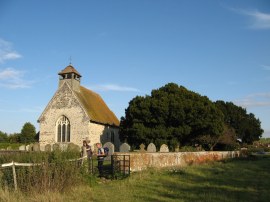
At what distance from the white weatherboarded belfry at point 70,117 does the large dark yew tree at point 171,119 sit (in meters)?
4.28

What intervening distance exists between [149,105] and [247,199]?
2473 centimetres

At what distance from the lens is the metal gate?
14.7 metres

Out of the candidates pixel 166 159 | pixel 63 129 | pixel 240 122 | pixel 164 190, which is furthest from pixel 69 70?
pixel 240 122

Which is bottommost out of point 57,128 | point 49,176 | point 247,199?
point 247,199

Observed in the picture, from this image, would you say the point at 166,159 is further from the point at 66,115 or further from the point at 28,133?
the point at 28,133

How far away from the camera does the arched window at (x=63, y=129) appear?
38.8 meters

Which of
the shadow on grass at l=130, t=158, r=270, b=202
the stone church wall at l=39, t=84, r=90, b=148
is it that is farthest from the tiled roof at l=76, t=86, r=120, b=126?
the shadow on grass at l=130, t=158, r=270, b=202

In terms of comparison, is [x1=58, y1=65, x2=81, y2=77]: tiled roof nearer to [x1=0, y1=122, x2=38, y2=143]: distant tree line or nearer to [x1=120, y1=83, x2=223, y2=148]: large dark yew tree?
[x1=120, y1=83, x2=223, y2=148]: large dark yew tree

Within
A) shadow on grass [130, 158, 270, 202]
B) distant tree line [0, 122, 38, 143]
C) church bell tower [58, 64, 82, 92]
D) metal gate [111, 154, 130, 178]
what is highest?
church bell tower [58, 64, 82, 92]

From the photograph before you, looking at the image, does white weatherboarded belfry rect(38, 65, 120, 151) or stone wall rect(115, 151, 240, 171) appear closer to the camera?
stone wall rect(115, 151, 240, 171)

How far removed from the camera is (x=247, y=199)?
10.1 meters

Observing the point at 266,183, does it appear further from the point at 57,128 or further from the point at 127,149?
the point at 57,128

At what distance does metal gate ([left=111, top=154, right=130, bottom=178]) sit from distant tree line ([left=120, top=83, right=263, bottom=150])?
57.4ft

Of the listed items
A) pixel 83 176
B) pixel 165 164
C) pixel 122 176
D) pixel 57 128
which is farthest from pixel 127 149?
pixel 57 128
